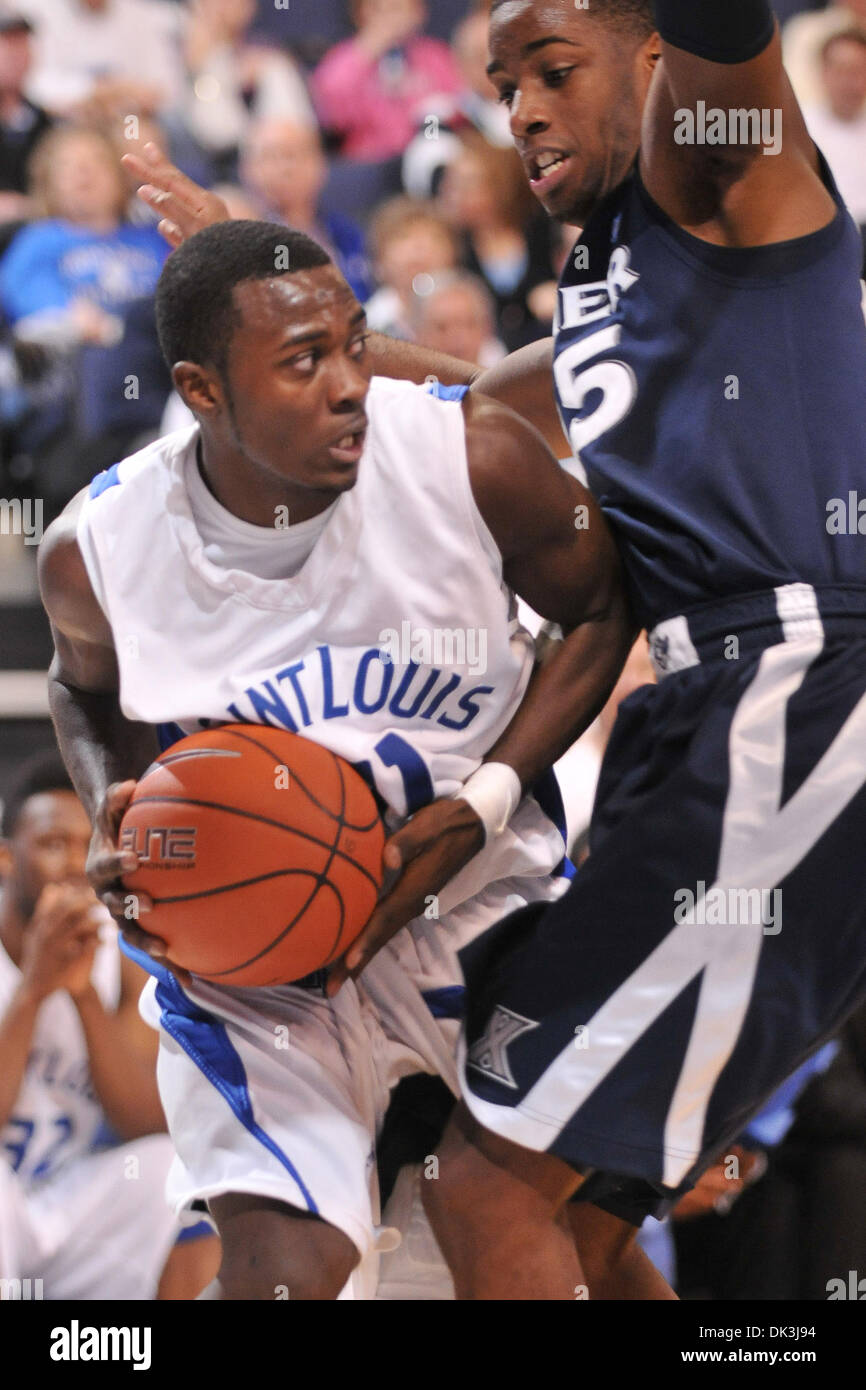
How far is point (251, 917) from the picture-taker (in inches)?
95.5

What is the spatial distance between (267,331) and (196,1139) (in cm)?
124

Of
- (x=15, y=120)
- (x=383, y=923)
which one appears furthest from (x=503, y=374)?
(x=15, y=120)

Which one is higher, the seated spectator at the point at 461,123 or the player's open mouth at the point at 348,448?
the seated spectator at the point at 461,123

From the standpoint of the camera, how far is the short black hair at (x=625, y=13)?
269 centimetres

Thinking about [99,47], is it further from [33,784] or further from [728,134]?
[728,134]

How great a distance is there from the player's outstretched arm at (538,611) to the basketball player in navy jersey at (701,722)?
1 centimetres

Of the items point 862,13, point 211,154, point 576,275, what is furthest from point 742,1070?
point 862,13

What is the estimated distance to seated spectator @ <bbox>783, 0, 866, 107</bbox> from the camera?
7258 millimetres

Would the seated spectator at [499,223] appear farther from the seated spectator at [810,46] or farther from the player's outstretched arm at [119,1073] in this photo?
the player's outstretched arm at [119,1073]

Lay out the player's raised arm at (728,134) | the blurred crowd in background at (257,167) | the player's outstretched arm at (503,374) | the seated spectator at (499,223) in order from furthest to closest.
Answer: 1. the seated spectator at (499,223)
2. the blurred crowd in background at (257,167)
3. the player's outstretched arm at (503,374)
4. the player's raised arm at (728,134)

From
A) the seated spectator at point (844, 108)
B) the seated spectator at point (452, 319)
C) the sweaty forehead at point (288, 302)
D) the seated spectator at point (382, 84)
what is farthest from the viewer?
the seated spectator at point (382, 84)

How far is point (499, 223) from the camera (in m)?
6.64

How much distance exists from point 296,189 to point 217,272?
13.5 ft

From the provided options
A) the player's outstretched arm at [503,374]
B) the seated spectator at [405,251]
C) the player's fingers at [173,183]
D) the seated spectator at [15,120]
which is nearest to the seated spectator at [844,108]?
the seated spectator at [405,251]
